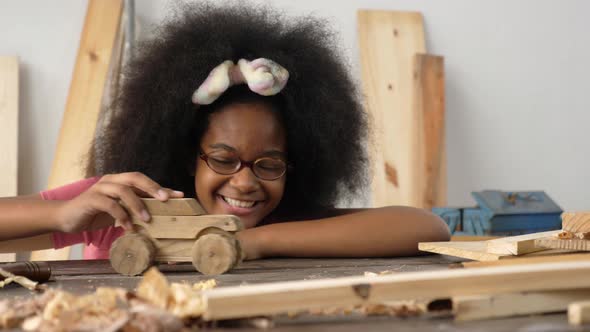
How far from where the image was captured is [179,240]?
120 cm

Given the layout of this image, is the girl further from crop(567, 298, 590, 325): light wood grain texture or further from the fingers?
crop(567, 298, 590, 325): light wood grain texture

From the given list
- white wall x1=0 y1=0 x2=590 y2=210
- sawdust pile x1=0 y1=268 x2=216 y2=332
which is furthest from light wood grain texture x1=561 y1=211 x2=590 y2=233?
white wall x1=0 y1=0 x2=590 y2=210

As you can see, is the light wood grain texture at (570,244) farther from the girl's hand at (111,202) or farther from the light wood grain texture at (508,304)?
the girl's hand at (111,202)

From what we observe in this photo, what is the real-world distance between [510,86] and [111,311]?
341 centimetres

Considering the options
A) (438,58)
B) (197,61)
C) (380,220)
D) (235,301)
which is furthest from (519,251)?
(438,58)

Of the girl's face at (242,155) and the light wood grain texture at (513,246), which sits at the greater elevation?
the girl's face at (242,155)

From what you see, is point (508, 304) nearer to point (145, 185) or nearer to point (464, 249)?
point (464, 249)

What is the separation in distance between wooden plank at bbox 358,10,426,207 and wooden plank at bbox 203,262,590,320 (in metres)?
2.72

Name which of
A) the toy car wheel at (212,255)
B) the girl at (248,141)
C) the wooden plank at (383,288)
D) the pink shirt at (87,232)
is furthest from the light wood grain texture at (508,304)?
the pink shirt at (87,232)

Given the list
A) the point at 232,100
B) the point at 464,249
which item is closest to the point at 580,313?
the point at 464,249

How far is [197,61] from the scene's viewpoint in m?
1.54

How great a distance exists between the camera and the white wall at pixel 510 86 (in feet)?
12.0

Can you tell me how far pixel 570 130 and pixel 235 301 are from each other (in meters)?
3.61

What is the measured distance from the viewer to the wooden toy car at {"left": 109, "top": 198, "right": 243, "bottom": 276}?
115 centimetres
